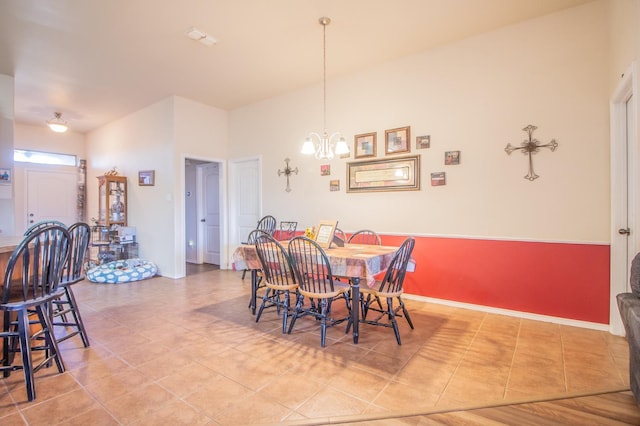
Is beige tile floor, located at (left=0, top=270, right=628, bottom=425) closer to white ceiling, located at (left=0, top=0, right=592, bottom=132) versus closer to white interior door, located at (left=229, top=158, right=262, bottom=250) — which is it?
white interior door, located at (left=229, top=158, right=262, bottom=250)

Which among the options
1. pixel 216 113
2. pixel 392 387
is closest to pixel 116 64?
pixel 216 113

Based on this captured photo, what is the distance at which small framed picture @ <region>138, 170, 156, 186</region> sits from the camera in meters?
5.54

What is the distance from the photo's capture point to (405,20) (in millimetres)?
3180

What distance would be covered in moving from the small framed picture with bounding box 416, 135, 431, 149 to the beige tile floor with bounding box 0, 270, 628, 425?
1960 millimetres

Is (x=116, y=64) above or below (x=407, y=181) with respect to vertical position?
above

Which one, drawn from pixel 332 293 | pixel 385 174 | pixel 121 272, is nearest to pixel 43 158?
pixel 121 272

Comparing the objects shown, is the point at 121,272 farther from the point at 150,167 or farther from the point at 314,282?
the point at 314,282

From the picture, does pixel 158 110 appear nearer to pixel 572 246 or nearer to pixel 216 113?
pixel 216 113

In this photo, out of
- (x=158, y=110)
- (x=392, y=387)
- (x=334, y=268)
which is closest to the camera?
(x=392, y=387)

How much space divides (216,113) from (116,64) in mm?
1903

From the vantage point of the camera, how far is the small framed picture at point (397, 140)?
3930 millimetres

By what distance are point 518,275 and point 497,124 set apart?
5.25 feet

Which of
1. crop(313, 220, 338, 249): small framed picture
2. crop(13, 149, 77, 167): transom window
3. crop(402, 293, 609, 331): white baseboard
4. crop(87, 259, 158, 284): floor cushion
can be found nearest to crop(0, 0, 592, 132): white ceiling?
crop(313, 220, 338, 249): small framed picture

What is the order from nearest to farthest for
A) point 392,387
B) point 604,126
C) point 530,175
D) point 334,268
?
point 392,387
point 334,268
point 604,126
point 530,175
